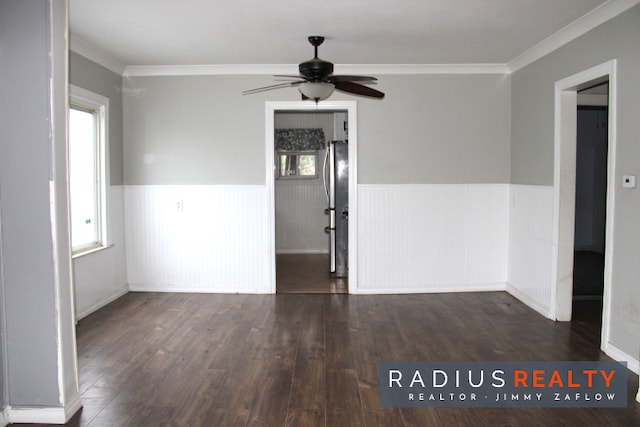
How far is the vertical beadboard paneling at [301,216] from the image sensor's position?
7.72m

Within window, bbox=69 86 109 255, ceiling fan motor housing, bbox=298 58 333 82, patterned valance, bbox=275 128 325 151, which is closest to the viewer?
ceiling fan motor housing, bbox=298 58 333 82

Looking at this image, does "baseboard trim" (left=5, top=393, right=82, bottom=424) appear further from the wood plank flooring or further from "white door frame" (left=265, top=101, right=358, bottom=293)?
"white door frame" (left=265, top=101, right=358, bottom=293)

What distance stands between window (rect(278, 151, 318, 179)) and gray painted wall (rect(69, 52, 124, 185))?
10.2ft

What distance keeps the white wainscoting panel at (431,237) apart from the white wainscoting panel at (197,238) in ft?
3.72

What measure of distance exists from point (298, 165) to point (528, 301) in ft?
14.0

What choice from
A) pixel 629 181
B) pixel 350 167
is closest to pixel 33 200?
pixel 350 167

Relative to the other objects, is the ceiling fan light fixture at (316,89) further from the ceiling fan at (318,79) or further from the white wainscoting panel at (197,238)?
the white wainscoting panel at (197,238)

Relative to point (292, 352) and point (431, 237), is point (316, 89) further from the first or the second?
point (431, 237)

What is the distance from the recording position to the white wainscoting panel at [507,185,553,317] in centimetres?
417

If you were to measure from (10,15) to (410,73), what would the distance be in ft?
11.8

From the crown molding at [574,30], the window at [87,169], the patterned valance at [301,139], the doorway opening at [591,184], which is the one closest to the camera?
the crown molding at [574,30]

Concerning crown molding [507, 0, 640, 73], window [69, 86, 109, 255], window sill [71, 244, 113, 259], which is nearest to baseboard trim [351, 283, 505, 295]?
crown molding [507, 0, 640, 73]

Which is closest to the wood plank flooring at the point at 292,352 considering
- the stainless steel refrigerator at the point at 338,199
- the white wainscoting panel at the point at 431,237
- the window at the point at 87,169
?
the white wainscoting panel at the point at 431,237

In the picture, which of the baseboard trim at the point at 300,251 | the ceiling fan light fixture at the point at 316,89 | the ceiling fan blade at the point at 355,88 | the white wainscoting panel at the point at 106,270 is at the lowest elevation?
the baseboard trim at the point at 300,251
